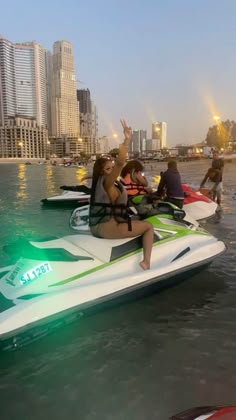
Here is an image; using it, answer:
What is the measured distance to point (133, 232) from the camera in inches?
194

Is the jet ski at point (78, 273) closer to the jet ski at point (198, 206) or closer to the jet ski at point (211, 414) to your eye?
the jet ski at point (211, 414)

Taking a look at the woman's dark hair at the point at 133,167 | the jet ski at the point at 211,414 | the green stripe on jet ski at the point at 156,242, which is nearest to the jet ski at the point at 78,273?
the green stripe on jet ski at the point at 156,242

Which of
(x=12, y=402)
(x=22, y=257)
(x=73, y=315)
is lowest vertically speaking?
(x=12, y=402)

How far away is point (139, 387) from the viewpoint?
340 cm

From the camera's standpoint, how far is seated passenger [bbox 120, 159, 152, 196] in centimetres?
945

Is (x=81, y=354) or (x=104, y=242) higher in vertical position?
(x=104, y=242)

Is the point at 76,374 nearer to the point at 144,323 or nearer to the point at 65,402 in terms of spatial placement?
the point at 65,402

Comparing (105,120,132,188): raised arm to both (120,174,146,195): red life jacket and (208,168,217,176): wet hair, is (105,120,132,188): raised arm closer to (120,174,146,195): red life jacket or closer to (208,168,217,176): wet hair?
(120,174,146,195): red life jacket

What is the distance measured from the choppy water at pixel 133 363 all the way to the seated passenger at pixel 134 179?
4258 millimetres

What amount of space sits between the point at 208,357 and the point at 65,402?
4.98ft

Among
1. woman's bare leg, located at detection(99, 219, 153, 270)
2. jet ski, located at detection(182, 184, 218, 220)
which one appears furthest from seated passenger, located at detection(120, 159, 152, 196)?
woman's bare leg, located at detection(99, 219, 153, 270)

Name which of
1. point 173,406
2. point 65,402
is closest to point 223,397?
point 173,406

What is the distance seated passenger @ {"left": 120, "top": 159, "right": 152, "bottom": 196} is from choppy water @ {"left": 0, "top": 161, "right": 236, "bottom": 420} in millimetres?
4258

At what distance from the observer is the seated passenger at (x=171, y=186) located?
963 centimetres
